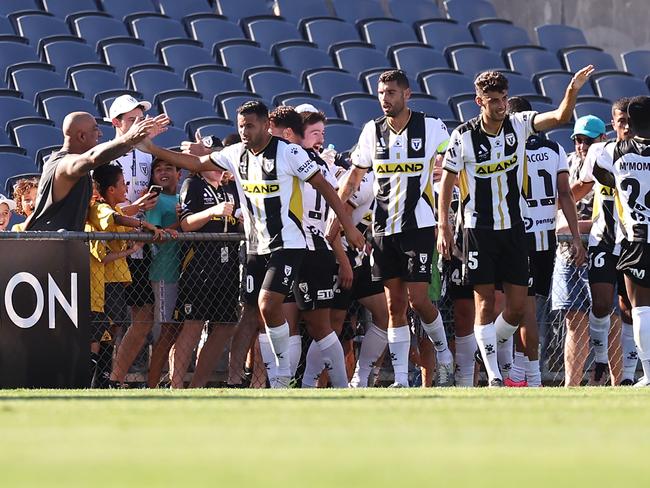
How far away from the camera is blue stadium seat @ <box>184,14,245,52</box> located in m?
17.5

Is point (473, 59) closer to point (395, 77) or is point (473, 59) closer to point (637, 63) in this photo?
point (637, 63)

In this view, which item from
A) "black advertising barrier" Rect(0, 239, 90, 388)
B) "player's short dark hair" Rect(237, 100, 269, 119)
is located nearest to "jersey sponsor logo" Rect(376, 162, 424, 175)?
"player's short dark hair" Rect(237, 100, 269, 119)

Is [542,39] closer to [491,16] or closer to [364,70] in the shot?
[491,16]

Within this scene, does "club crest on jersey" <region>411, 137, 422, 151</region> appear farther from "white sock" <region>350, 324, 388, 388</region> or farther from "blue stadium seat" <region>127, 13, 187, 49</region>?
"blue stadium seat" <region>127, 13, 187, 49</region>

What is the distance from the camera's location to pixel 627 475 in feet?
12.3

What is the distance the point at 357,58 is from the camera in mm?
17688

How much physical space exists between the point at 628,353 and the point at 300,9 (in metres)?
9.51

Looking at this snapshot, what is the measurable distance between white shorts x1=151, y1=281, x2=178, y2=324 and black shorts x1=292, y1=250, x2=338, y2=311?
1036 mm

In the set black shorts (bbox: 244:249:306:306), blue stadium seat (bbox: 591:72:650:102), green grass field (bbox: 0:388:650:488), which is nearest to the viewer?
green grass field (bbox: 0:388:650:488)

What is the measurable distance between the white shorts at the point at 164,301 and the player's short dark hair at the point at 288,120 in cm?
149

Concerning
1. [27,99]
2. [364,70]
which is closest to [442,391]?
[27,99]

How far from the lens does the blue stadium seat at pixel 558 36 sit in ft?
64.8

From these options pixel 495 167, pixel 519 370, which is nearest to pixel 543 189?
pixel 495 167

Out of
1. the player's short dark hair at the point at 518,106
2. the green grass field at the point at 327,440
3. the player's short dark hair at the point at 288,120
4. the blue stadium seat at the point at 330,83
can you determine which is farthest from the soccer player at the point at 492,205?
the blue stadium seat at the point at 330,83
